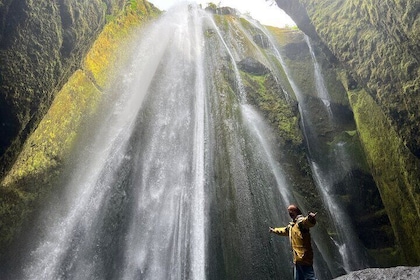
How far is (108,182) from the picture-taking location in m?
11.4

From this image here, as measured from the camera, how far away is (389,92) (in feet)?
38.5

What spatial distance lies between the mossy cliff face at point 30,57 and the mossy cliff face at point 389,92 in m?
9.84

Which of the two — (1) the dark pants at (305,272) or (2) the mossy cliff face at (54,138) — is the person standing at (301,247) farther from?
(2) the mossy cliff face at (54,138)

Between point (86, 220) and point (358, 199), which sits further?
point (358, 199)

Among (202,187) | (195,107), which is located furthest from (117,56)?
(202,187)

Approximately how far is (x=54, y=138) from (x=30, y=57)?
4428mm

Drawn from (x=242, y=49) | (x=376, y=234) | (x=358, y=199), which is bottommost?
(x=376, y=234)

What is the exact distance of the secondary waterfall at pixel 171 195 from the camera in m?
9.63

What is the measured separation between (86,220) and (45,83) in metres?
4.39

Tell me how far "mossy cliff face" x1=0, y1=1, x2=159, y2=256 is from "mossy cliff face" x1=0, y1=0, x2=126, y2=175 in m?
1.39

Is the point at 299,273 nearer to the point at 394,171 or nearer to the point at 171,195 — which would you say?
the point at 171,195

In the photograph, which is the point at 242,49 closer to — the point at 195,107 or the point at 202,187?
the point at 195,107

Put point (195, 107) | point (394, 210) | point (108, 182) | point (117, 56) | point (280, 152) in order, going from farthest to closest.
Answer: point (117, 56), point (195, 107), point (280, 152), point (394, 210), point (108, 182)

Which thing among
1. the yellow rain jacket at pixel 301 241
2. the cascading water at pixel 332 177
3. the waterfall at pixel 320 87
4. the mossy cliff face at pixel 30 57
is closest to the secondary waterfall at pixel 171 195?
the cascading water at pixel 332 177
